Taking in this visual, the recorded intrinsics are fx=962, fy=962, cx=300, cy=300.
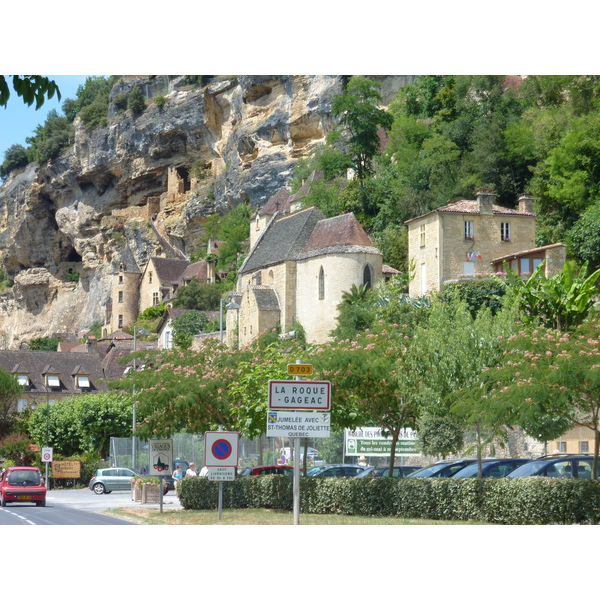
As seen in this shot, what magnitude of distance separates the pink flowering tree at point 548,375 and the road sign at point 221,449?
18.6 ft

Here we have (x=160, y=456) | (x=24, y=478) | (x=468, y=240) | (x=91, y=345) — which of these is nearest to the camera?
(x=160, y=456)

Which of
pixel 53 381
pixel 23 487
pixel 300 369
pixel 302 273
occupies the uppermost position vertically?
pixel 302 273

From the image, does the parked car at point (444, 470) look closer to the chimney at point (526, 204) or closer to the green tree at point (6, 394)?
the chimney at point (526, 204)

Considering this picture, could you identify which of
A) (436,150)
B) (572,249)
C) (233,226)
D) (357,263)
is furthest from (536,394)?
(233,226)

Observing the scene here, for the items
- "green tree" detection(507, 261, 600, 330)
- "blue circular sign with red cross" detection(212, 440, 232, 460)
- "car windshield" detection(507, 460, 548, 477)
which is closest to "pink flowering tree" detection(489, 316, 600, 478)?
"car windshield" detection(507, 460, 548, 477)

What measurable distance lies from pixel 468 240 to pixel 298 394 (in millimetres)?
39896

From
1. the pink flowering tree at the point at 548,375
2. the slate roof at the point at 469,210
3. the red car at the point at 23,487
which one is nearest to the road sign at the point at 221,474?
the pink flowering tree at the point at 548,375

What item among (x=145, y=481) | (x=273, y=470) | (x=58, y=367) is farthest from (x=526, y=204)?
(x=58, y=367)

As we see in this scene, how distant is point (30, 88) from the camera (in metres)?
9.40

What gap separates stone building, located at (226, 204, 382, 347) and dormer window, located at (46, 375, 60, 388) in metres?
13.7

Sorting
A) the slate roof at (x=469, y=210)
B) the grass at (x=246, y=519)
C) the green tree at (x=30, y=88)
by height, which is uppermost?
the slate roof at (x=469, y=210)

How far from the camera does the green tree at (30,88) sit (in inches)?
366

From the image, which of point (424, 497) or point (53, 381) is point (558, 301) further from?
point (53, 381)

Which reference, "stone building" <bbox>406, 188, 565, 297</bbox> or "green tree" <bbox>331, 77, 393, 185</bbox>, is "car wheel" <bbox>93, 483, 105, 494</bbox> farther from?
"green tree" <bbox>331, 77, 393, 185</bbox>
